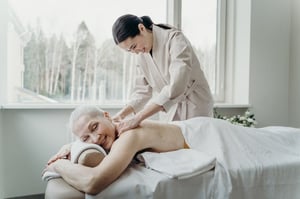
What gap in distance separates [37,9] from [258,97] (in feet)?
6.76

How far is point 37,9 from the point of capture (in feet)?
7.82

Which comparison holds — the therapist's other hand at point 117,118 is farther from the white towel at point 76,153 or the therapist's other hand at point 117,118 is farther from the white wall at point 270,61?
the white wall at point 270,61

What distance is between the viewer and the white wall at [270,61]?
289 centimetres

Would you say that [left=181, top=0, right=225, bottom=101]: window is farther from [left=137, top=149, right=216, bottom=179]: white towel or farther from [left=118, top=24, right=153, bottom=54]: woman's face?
[left=137, top=149, right=216, bottom=179]: white towel

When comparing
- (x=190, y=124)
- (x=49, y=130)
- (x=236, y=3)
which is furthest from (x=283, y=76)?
(x=49, y=130)

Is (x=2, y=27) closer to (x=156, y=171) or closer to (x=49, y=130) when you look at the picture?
(x=49, y=130)

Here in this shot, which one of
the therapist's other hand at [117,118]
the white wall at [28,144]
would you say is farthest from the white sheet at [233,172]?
the white wall at [28,144]

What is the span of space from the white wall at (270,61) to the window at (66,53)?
0.99 metres

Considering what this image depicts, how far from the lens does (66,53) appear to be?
2.46 metres

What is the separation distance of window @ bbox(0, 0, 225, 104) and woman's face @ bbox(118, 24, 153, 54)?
37.4 inches

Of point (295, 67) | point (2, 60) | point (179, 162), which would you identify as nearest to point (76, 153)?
point (179, 162)

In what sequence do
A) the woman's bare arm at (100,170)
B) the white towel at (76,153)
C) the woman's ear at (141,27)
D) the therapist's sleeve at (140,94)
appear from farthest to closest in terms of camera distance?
the therapist's sleeve at (140,94)
the woman's ear at (141,27)
the white towel at (76,153)
the woman's bare arm at (100,170)

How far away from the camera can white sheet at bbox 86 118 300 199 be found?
104 cm

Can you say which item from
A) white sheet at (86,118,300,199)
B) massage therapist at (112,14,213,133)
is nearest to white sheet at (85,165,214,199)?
white sheet at (86,118,300,199)
